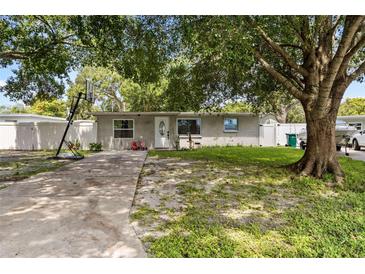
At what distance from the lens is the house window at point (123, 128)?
647 inches

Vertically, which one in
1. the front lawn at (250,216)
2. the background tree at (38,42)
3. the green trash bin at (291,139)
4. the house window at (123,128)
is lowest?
the front lawn at (250,216)

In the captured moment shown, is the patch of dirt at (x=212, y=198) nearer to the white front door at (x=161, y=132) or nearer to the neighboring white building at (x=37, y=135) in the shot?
the white front door at (x=161, y=132)

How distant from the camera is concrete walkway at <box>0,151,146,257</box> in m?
2.91

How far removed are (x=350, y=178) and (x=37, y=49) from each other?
10.5m

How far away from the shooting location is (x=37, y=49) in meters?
8.97

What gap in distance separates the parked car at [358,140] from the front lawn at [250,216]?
385 inches

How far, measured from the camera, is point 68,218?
3.85 metres

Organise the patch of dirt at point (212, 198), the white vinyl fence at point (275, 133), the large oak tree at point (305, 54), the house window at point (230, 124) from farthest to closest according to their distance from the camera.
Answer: the white vinyl fence at point (275, 133)
the house window at point (230, 124)
the large oak tree at point (305, 54)
the patch of dirt at point (212, 198)

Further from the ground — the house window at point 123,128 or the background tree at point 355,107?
the background tree at point 355,107

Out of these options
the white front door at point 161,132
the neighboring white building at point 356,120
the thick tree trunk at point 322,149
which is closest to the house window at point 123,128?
the white front door at point 161,132

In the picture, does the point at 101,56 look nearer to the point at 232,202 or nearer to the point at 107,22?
the point at 107,22

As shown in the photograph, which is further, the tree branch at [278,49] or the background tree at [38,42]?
the background tree at [38,42]

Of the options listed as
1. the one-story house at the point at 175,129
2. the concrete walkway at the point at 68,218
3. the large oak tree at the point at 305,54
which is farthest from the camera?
the one-story house at the point at 175,129
